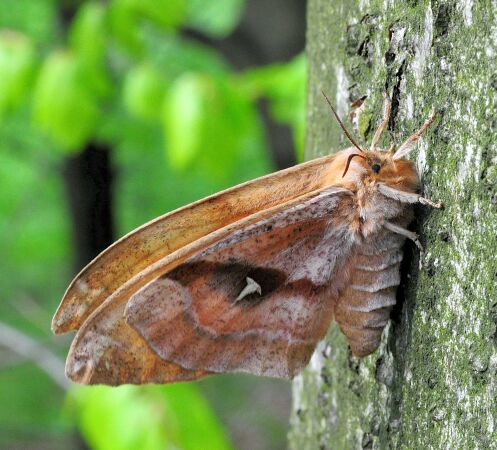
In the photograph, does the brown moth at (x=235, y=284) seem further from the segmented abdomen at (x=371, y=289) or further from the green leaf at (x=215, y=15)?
the green leaf at (x=215, y=15)

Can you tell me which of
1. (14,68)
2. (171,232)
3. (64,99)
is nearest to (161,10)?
(64,99)

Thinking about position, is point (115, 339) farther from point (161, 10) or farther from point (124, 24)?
point (124, 24)

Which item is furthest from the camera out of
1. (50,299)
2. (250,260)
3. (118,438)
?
(50,299)

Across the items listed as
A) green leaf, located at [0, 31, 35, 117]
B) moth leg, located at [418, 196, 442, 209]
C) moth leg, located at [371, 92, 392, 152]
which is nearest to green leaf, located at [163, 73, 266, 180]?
green leaf, located at [0, 31, 35, 117]

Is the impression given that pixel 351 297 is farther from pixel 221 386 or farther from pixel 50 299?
pixel 50 299

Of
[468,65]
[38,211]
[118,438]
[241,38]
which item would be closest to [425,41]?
[468,65]

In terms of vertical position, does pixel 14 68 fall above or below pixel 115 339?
above

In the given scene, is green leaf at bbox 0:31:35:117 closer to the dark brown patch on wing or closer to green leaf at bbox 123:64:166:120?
green leaf at bbox 123:64:166:120
